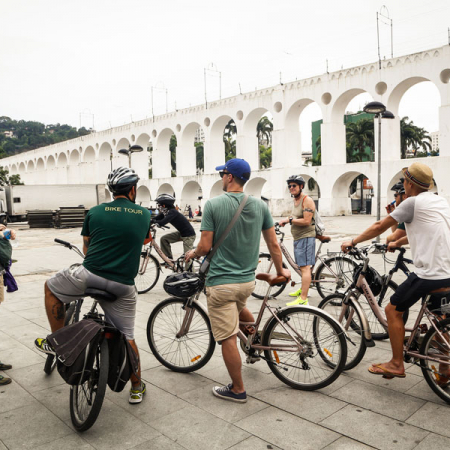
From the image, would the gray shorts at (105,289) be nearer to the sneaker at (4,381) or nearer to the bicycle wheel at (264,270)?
the sneaker at (4,381)

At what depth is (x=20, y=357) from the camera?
4.50 metres

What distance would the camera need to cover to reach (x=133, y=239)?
3238mm

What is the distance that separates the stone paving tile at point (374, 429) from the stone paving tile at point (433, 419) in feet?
0.25

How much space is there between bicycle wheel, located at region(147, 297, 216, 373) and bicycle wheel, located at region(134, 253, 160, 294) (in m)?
3.44

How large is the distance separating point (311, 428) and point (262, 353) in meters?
0.81

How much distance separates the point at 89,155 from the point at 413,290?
57.8 meters

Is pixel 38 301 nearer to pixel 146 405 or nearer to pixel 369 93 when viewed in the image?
pixel 146 405

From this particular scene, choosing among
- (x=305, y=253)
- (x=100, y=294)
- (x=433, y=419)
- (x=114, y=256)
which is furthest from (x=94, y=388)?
(x=305, y=253)

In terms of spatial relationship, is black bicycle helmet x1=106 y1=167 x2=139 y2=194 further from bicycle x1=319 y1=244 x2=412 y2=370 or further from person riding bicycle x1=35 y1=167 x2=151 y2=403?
bicycle x1=319 y1=244 x2=412 y2=370

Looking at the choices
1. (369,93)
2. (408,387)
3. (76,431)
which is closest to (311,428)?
(408,387)

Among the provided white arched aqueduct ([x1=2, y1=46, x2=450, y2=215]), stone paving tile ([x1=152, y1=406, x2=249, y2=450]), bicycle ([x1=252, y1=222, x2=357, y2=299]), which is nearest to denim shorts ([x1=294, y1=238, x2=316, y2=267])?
bicycle ([x1=252, y1=222, x2=357, y2=299])

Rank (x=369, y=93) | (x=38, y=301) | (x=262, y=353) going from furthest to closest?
(x=369, y=93) < (x=38, y=301) < (x=262, y=353)

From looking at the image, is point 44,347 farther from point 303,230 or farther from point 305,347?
point 303,230

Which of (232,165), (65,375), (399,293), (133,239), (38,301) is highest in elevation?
(232,165)
